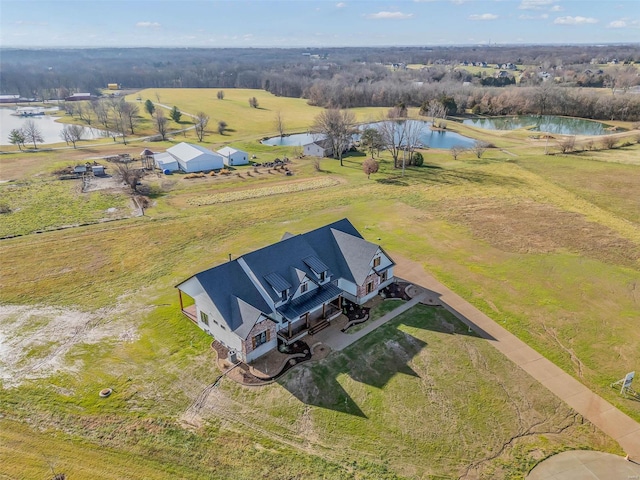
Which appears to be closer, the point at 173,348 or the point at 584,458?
the point at 584,458

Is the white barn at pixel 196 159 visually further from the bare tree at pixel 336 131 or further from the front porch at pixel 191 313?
the front porch at pixel 191 313

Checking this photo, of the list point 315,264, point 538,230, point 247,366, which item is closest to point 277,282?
point 315,264

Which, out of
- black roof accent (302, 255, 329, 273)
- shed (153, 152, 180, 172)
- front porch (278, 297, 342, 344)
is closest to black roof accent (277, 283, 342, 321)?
front porch (278, 297, 342, 344)

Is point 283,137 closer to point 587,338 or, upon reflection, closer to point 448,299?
point 448,299

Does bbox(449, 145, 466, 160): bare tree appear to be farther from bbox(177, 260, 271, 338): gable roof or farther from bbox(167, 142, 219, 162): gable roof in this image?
bbox(177, 260, 271, 338): gable roof

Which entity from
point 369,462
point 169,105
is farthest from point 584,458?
point 169,105

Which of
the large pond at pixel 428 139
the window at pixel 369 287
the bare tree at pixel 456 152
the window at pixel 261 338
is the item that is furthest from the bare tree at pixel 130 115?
the window at pixel 261 338
